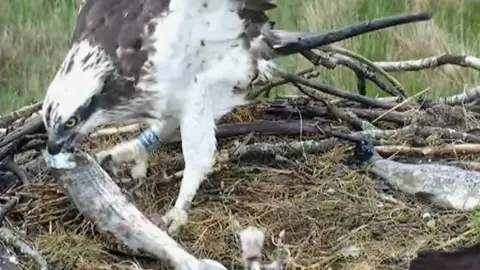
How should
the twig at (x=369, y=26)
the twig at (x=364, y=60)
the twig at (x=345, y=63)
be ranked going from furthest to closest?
the twig at (x=364, y=60), the twig at (x=345, y=63), the twig at (x=369, y=26)

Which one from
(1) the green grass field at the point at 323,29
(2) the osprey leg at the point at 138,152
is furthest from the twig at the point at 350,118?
(1) the green grass field at the point at 323,29

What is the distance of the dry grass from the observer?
3.90m

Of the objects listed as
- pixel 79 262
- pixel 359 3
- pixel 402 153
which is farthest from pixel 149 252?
pixel 359 3

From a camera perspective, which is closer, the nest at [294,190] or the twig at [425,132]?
the nest at [294,190]

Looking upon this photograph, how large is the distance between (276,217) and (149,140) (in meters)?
0.49

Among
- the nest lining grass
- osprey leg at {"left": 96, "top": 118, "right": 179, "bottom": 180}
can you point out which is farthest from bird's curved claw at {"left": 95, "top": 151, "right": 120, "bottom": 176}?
the nest lining grass

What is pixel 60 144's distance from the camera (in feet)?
12.8

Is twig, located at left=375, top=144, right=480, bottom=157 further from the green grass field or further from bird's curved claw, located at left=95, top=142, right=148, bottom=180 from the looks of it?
the green grass field

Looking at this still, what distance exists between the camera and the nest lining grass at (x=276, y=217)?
3898 mm

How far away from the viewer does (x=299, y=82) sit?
4672mm

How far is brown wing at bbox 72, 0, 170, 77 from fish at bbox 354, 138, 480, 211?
802 mm

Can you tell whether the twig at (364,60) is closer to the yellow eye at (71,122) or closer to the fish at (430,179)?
the fish at (430,179)

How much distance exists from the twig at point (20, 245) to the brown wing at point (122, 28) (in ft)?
1.82

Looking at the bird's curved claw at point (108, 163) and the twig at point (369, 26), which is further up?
the twig at point (369, 26)
